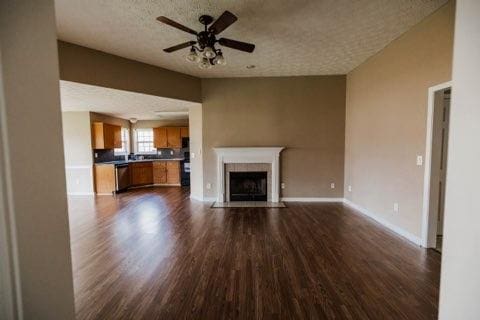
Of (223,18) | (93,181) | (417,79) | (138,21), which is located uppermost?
(138,21)

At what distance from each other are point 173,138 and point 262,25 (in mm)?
5956

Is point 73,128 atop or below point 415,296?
atop

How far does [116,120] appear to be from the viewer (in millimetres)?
7703

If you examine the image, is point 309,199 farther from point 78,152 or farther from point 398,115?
point 78,152

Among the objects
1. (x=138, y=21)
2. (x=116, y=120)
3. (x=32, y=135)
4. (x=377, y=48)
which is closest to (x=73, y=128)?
(x=116, y=120)

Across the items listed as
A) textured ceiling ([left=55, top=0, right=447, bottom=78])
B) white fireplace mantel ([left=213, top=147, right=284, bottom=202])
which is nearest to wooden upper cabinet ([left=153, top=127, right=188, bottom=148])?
white fireplace mantel ([left=213, top=147, right=284, bottom=202])

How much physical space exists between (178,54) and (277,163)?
3108mm

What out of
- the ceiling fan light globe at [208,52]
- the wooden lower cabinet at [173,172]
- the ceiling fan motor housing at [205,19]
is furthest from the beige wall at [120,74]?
the wooden lower cabinet at [173,172]

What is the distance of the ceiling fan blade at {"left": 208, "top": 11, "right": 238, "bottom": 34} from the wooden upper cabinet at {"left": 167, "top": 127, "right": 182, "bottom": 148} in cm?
593

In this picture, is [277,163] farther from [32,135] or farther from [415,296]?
[32,135]

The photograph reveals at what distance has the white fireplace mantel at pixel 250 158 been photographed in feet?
17.3

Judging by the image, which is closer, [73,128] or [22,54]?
[22,54]

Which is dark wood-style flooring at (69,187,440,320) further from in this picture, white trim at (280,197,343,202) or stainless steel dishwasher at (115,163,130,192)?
stainless steel dishwasher at (115,163,130,192)

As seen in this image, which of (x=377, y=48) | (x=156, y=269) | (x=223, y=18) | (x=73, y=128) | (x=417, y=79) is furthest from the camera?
(x=73, y=128)
